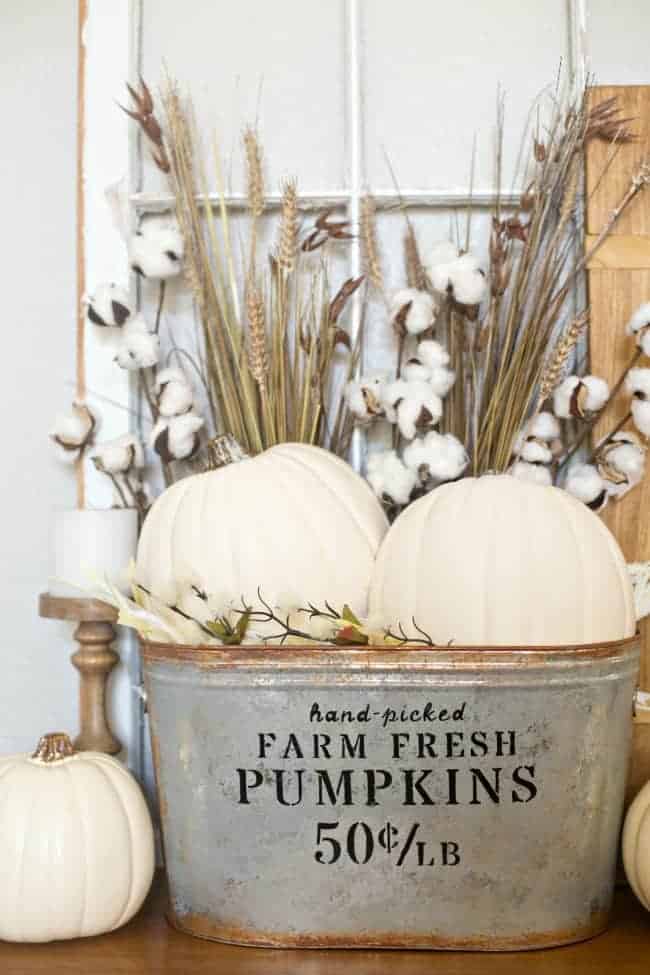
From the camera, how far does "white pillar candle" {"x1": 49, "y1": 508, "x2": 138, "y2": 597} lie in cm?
122

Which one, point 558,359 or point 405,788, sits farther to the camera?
point 558,359

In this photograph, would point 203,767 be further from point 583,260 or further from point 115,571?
point 583,260

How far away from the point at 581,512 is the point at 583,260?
1.35 feet

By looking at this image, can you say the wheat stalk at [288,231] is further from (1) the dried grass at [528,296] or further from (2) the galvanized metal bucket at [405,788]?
(2) the galvanized metal bucket at [405,788]

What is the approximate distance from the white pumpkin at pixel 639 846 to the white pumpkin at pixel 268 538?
334mm

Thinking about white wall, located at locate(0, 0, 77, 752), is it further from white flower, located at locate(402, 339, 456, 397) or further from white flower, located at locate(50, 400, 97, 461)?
white flower, located at locate(402, 339, 456, 397)

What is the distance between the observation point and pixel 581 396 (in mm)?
1227

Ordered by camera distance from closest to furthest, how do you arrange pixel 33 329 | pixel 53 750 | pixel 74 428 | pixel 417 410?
pixel 53 750, pixel 417 410, pixel 74 428, pixel 33 329

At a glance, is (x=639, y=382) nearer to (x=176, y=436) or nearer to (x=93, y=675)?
(x=176, y=436)

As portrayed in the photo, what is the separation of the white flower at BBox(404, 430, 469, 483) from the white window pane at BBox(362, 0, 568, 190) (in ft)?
1.23

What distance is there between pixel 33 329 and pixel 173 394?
276 mm

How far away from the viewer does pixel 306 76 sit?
1394 millimetres

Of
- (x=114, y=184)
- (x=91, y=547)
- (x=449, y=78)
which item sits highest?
(x=449, y=78)

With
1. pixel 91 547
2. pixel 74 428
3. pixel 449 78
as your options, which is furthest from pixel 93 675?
pixel 449 78
